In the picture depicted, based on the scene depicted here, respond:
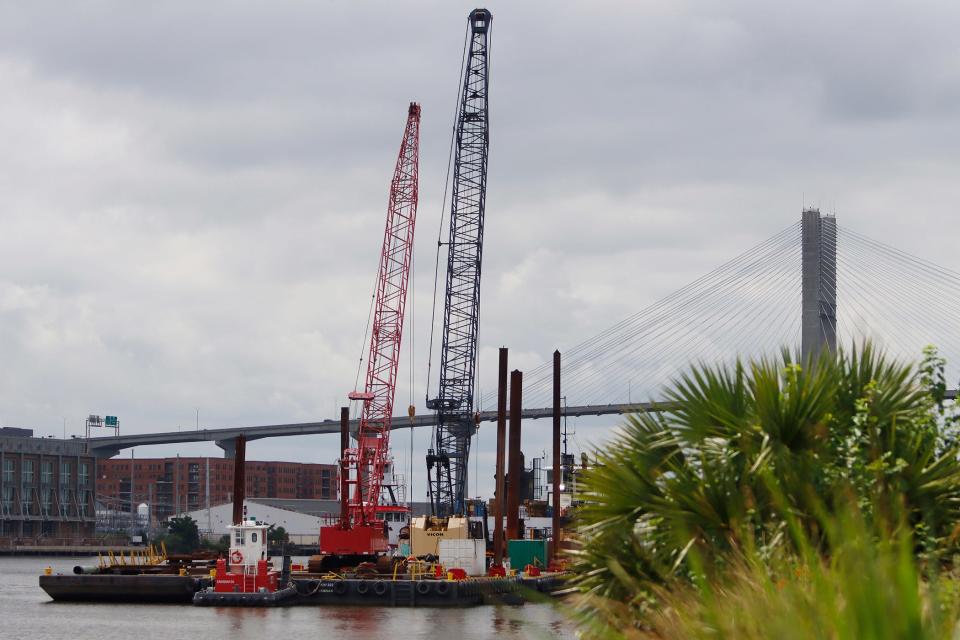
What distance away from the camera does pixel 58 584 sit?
2943 inches

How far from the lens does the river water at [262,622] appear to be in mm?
54250

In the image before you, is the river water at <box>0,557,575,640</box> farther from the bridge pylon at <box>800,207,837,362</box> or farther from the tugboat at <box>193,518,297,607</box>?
the bridge pylon at <box>800,207,837,362</box>

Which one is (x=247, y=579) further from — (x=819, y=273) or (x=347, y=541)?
(x=819, y=273)

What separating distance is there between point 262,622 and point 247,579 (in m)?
7.03

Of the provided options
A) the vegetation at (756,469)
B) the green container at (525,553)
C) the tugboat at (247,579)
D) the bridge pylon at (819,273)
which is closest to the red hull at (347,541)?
the green container at (525,553)

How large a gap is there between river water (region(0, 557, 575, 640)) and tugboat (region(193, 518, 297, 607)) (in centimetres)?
56

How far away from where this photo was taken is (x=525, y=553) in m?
81.2

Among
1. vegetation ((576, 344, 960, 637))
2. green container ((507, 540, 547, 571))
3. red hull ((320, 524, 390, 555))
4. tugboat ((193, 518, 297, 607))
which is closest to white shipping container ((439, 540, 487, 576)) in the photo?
green container ((507, 540, 547, 571))

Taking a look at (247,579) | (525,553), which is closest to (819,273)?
(525,553)

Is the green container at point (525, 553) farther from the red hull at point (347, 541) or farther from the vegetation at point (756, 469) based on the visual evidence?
the vegetation at point (756, 469)

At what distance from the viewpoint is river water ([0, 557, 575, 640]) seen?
5425cm

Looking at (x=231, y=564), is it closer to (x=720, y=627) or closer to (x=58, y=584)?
(x=58, y=584)

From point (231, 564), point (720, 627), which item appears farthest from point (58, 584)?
point (720, 627)

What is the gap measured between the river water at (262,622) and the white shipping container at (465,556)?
3.53 m
